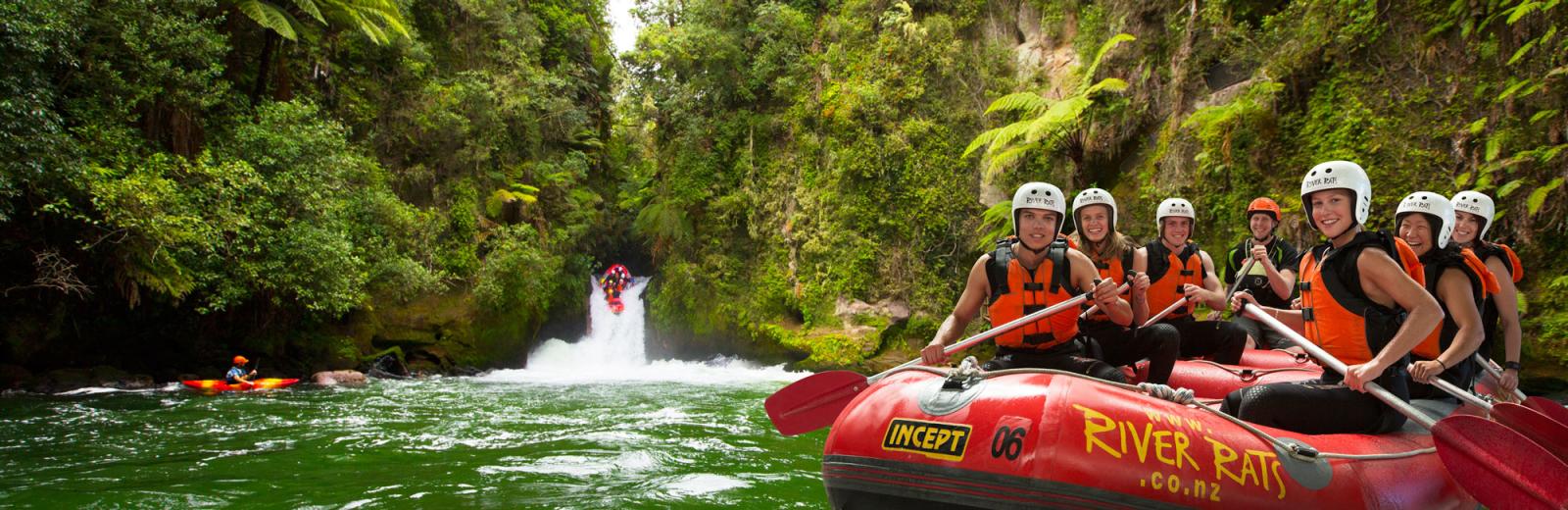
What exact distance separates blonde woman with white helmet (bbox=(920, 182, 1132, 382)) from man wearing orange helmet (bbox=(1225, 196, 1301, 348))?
1.84 metres

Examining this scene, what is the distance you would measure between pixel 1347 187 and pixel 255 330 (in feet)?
48.6

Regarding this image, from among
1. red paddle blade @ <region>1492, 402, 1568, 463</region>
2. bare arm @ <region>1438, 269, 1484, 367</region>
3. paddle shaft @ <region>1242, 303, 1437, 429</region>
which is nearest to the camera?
red paddle blade @ <region>1492, 402, 1568, 463</region>

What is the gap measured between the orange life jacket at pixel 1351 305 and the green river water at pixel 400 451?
2.52m

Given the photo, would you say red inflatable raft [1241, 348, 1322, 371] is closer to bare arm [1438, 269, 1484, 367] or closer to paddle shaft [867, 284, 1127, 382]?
bare arm [1438, 269, 1484, 367]

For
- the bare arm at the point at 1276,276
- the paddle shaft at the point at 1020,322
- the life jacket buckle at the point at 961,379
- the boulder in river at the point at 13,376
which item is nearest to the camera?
the life jacket buckle at the point at 961,379

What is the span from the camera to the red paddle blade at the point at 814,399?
4.01m

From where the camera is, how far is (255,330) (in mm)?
13312

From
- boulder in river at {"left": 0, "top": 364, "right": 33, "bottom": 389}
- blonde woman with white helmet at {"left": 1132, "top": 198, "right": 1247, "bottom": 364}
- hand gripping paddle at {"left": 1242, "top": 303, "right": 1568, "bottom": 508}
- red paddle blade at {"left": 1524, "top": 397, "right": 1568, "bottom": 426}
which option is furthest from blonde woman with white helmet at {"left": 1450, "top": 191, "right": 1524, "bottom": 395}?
boulder in river at {"left": 0, "top": 364, "right": 33, "bottom": 389}

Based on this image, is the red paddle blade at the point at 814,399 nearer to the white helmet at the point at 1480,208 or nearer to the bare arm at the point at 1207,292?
the bare arm at the point at 1207,292

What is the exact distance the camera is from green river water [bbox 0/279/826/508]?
450 cm

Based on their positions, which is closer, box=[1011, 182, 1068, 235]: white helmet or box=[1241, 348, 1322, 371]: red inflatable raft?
box=[1011, 182, 1068, 235]: white helmet

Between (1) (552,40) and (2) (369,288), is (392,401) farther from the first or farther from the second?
(1) (552,40)

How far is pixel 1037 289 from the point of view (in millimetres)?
3887

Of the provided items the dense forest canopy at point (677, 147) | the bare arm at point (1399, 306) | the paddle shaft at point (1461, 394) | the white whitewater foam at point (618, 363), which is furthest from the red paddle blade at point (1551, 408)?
the white whitewater foam at point (618, 363)
